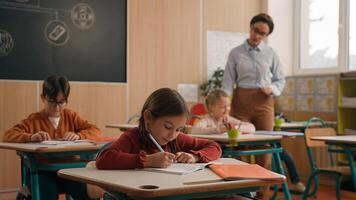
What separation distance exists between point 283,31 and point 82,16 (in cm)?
274

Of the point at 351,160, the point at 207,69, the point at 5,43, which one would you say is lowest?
the point at 351,160

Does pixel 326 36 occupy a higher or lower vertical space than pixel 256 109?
higher

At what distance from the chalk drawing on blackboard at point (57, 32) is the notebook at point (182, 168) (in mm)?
3529

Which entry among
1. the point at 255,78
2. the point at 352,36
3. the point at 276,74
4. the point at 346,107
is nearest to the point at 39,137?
the point at 255,78

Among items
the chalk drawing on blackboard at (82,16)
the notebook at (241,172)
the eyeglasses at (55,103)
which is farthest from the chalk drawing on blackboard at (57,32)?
the notebook at (241,172)

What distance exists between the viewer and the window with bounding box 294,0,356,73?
575 centimetres

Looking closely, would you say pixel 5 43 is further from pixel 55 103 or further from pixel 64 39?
pixel 55 103

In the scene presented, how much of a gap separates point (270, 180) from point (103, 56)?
4.01 metres

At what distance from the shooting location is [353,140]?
136 inches

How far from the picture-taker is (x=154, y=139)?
2.12 meters

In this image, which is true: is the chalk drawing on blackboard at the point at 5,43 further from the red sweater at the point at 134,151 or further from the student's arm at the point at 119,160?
the student's arm at the point at 119,160

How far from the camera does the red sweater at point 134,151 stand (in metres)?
1.92

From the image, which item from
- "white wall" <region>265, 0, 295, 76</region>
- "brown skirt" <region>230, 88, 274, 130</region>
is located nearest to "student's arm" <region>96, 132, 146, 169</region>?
"brown skirt" <region>230, 88, 274, 130</region>

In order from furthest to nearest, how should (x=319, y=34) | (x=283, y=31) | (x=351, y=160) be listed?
(x=283, y=31), (x=319, y=34), (x=351, y=160)
